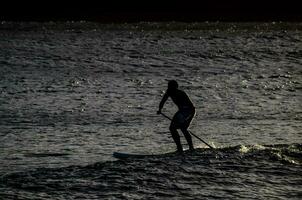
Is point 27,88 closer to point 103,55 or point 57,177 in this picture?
point 103,55

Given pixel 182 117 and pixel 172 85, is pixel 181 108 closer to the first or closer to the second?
pixel 182 117

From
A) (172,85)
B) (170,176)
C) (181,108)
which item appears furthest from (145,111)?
(170,176)

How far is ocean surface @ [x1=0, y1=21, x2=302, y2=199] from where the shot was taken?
1752cm

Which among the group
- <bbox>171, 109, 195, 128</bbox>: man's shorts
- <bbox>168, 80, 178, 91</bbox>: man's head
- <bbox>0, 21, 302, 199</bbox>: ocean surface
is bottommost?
<bbox>0, 21, 302, 199</bbox>: ocean surface

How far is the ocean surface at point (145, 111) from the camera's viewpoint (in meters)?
17.5

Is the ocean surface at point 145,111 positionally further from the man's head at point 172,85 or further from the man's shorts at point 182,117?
the man's head at point 172,85

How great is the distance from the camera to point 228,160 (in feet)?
62.3

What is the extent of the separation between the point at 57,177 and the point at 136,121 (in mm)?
10247

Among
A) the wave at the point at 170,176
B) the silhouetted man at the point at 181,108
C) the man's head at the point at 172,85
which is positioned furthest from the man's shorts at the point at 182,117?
the wave at the point at 170,176

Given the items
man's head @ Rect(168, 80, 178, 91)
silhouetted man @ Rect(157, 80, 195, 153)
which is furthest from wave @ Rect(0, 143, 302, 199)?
man's head @ Rect(168, 80, 178, 91)

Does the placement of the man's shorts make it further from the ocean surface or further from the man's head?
the ocean surface

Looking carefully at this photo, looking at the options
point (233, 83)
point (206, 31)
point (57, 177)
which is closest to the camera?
point (57, 177)

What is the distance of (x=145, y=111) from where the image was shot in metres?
30.1

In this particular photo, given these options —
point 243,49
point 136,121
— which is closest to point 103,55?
point 243,49
